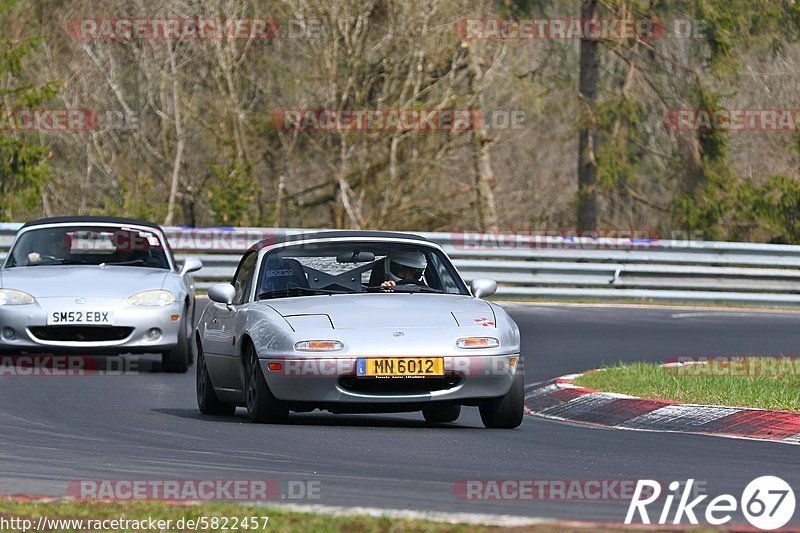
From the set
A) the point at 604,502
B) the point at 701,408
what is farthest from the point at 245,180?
the point at 604,502

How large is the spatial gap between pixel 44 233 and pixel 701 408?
7185 mm

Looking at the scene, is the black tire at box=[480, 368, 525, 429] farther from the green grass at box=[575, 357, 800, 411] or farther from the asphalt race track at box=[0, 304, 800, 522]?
the green grass at box=[575, 357, 800, 411]

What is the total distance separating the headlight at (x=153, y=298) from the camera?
14.2 meters

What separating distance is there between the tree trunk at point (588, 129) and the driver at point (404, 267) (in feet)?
78.6

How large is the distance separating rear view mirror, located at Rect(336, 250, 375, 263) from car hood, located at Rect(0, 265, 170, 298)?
12.2 feet

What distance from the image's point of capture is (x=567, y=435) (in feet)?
32.7

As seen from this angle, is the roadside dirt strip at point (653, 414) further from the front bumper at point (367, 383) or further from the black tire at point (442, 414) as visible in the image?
the front bumper at point (367, 383)

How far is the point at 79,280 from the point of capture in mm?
14203

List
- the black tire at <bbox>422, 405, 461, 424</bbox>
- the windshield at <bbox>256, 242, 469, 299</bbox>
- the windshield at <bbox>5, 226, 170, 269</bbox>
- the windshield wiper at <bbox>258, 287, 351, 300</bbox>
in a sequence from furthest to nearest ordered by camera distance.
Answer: the windshield at <bbox>5, 226, 170, 269</bbox>, the black tire at <bbox>422, 405, 461, 424</bbox>, the windshield at <bbox>256, 242, 469, 299</bbox>, the windshield wiper at <bbox>258, 287, 351, 300</bbox>

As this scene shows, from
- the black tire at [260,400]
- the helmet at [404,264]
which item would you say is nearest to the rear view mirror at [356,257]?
the helmet at [404,264]

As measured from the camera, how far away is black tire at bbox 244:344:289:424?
32.8 feet

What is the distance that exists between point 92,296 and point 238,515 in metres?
8.23

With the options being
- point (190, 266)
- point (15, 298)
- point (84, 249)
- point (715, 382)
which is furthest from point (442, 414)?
point (84, 249)

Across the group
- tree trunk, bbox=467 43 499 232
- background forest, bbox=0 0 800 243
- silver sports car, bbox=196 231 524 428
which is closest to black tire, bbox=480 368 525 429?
silver sports car, bbox=196 231 524 428
